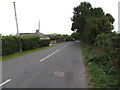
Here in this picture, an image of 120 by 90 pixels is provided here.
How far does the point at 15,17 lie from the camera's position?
1928 cm

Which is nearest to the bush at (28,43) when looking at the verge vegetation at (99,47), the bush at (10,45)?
the bush at (10,45)

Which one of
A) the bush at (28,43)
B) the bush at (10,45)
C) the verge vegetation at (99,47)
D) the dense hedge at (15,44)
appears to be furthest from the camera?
the bush at (28,43)

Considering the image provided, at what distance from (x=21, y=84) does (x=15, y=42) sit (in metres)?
13.2

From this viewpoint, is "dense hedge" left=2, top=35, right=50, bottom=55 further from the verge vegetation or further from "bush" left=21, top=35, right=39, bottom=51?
the verge vegetation

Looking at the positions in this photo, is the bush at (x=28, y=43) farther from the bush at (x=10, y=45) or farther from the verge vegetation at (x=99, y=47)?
the verge vegetation at (x=99, y=47)

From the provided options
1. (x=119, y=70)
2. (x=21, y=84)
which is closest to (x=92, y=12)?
(x=119, y=70)

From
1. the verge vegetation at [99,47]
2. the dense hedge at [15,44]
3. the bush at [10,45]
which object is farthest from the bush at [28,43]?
the verge vegetation at [99,47]

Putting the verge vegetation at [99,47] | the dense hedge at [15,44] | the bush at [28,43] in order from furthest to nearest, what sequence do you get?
the bush at [28,43], the dense hedge at [15,44], the verge vegetation at [99,47]

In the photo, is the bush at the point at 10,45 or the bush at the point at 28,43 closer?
the bush at the point at 10,45

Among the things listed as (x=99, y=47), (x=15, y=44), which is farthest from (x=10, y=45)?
(x=99, y=47)

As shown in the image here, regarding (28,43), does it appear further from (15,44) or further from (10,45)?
(10,45)

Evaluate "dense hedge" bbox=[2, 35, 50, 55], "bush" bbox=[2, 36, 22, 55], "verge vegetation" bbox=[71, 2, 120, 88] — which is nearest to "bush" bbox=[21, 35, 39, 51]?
"dense hedge" bbox=[2, 35, 50, 55]

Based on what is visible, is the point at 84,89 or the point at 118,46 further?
the point at 118,46

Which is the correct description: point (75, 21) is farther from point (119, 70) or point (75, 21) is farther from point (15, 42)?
point (119, 70)
